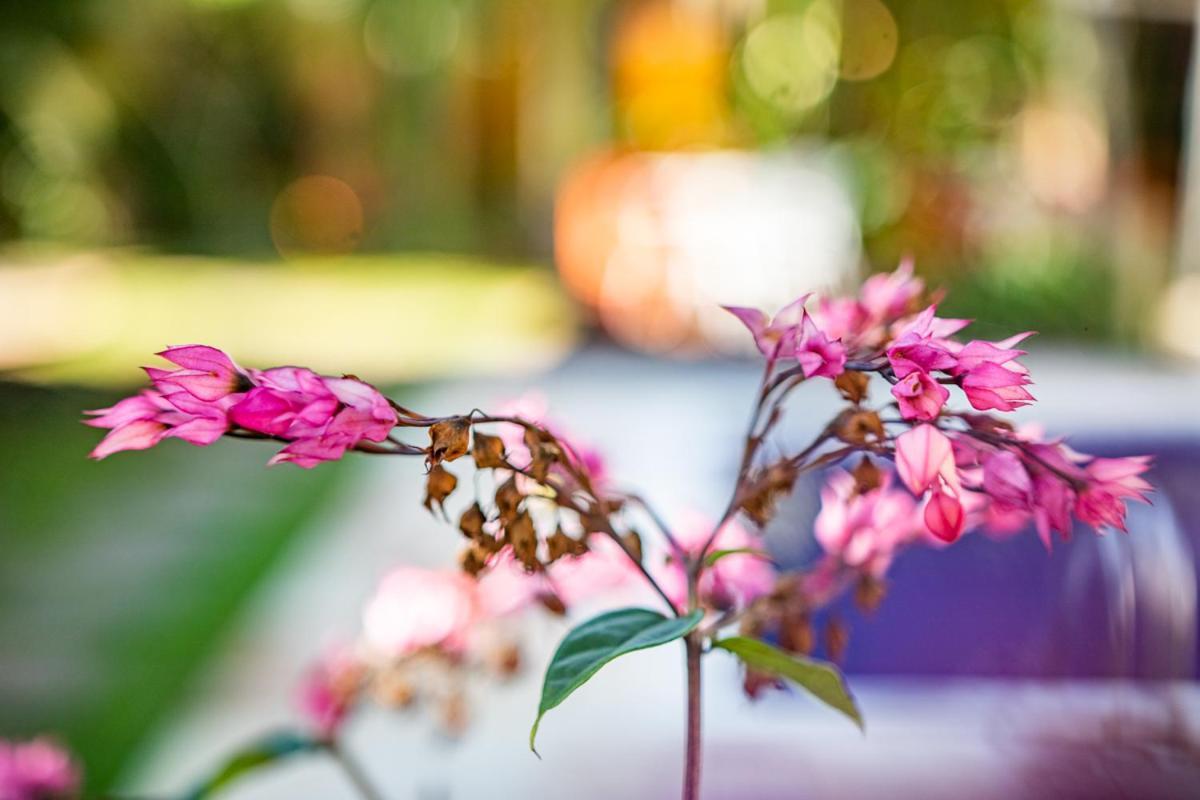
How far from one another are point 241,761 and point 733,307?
40cm

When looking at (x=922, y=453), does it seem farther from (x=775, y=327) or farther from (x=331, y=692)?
(x=331, y=692)

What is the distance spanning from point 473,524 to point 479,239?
11.1m

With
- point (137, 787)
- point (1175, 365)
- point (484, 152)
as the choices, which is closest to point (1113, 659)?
point (137, 787)

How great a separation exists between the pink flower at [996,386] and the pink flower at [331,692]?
0.55m

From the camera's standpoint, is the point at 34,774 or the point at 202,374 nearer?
the point at 202,374

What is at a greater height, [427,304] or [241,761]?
[241,761]

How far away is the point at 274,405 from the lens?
0.47 metres

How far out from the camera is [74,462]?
15.3 feet

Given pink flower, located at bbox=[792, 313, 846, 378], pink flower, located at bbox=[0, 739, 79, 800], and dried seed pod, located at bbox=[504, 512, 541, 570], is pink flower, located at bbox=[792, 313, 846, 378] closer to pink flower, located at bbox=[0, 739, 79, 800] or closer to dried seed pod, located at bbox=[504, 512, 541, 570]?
dried seed pod, located at bbox=[504, 512, 541, 570]

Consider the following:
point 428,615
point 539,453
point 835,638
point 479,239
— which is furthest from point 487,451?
point 479,239

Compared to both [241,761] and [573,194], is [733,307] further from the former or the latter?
[573,194]

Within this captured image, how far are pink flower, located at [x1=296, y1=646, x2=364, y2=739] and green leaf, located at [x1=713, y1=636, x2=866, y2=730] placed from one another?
1.41ft

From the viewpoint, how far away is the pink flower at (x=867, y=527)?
0.68 m

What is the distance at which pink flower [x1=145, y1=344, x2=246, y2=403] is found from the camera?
473 mm
